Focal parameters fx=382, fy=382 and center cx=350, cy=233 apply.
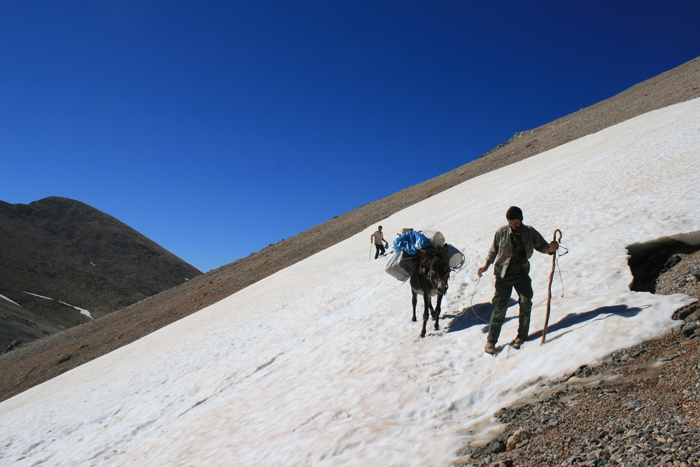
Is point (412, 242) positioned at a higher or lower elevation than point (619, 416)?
higher

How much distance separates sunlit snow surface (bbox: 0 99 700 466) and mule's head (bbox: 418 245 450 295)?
35.9 inches

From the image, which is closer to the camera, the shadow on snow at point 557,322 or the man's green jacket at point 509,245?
the shadow on snow at point 557,322

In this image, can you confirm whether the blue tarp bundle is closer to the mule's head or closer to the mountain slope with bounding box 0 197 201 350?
the mule's head

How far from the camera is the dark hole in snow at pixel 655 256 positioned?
21.1ft

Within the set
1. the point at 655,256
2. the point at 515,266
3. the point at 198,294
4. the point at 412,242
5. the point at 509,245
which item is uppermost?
the point at 198,294

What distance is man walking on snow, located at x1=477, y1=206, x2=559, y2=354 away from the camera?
5.50 meters

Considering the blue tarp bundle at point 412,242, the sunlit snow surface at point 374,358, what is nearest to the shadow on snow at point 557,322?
the sunlit snow surface at point 374,358

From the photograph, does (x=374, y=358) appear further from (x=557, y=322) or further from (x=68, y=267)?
(x=68, y=267)

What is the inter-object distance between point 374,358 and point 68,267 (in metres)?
91.7

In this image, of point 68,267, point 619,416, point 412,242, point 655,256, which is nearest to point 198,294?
point 412,242

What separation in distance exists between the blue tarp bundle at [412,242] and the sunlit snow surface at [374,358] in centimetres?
173

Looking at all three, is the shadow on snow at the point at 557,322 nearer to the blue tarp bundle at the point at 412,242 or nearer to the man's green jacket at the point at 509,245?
the man's green jacket at the point at 509,245

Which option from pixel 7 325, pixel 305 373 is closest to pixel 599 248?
pixel 305 373

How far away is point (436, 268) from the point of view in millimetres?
7828
